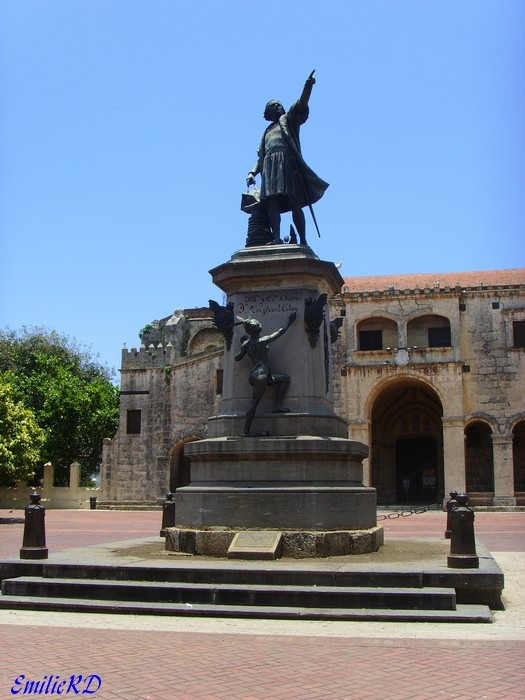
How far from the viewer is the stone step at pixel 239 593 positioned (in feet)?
25.0

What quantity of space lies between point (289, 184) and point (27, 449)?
69.5 ft

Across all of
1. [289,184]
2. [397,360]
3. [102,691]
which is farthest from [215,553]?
[397,360]

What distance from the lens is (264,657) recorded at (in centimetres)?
612

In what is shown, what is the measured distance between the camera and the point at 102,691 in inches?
206

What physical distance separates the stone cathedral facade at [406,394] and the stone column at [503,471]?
0.05m

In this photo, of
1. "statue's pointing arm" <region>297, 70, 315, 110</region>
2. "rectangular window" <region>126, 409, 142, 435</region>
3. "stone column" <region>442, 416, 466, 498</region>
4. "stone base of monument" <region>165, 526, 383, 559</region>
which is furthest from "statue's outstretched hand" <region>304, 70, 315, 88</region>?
"rectangular window" <region>126, 409, 142, 435</region>

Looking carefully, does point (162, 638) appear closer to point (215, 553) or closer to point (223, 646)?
point (223, 646)

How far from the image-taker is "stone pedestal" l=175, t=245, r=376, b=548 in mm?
9906

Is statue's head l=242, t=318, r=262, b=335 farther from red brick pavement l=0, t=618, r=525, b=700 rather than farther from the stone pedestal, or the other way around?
red brick pavement l=0, t=618, r=525, b=700

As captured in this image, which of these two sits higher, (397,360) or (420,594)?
(397,360)

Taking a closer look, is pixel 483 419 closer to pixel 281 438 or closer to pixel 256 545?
pixel 281 438

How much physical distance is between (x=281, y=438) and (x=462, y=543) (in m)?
2.74

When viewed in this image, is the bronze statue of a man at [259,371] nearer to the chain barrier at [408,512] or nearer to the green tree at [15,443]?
the green tree at [15,443]

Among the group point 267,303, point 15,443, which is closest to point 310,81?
point 267,303
